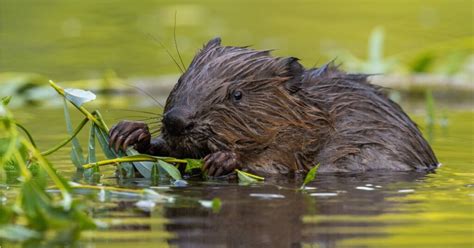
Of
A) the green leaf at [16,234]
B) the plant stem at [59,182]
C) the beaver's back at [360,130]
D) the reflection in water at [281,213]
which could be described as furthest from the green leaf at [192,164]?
the green leaf at [16,234]

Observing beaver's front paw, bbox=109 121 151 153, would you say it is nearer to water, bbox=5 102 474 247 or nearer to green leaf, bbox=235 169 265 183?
water, bbox=5 102 474 247

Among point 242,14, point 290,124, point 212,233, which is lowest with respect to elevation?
point 212,233

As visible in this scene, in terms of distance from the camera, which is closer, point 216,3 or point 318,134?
point 318,134

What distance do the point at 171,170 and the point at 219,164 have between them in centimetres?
24

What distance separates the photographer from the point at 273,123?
6.18 meters

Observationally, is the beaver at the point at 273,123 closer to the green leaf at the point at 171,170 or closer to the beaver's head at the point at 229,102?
the beaver's head at the point at 229,102

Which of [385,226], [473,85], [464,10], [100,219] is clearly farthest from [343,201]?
[464,10]

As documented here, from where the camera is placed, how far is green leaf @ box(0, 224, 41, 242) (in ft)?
13.6

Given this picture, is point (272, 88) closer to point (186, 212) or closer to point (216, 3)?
point (186, 212)

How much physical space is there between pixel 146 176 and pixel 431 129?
10.7 ft

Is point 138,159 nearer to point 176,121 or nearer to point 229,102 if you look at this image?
point 176,121

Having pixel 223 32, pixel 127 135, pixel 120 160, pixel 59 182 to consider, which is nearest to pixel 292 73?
pixel 127 135

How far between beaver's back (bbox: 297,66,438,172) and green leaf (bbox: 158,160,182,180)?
0.86 meters

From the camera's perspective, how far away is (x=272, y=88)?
6223 millimetres
